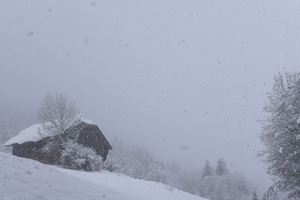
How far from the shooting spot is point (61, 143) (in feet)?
118

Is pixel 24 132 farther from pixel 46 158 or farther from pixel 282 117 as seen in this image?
pixel 282 117

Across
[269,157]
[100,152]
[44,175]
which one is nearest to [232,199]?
[100,152]

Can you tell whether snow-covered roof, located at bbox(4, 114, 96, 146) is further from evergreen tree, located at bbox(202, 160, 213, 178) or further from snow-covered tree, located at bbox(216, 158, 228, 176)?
evergreen tree, located at bbox(202, 160, 213, 178)

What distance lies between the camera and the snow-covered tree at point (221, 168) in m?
105

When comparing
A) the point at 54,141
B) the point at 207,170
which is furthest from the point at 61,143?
the point at 207,170

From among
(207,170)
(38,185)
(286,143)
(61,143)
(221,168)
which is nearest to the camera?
(38,185)

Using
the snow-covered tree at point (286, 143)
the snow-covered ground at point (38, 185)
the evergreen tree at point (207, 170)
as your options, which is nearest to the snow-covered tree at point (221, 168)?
the evergreen tree at point (207, 170)

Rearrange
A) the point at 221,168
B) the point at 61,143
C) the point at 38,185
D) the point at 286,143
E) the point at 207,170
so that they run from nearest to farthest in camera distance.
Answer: the point at 38,185 → the point at 286,143 → the point at 61,143 → the point at 221,168 → the point at 207,170

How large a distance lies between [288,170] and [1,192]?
2087 cm

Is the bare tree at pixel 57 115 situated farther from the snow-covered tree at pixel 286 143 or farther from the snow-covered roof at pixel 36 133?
the snow-covered tree at pixel 286 143

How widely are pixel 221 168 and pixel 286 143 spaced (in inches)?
3238

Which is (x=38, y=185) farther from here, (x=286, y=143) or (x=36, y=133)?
(x=36, y=133)

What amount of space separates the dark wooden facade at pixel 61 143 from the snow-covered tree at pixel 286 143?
18797 mm

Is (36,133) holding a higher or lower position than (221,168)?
lower
